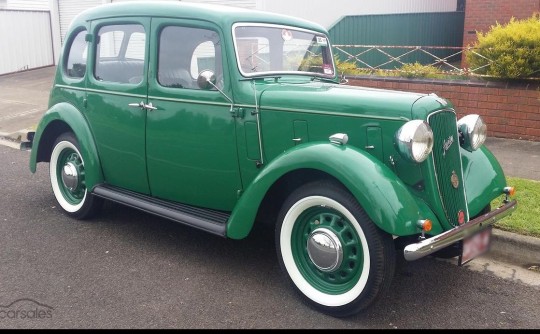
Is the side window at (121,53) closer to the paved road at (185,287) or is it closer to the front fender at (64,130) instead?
the front fender at (64,130)

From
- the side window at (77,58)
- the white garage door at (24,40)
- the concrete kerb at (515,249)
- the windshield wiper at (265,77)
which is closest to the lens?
the windshield wiper at (265,77)

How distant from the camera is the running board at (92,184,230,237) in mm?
3938

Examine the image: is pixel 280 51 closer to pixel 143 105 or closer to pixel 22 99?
pixel 143 105

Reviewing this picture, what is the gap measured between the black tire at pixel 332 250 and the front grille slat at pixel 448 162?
1.76 ft

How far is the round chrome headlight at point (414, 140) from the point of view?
320 cm

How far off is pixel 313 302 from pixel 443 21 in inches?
519

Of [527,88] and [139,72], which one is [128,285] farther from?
[527,88]

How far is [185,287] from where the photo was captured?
381 centimetres

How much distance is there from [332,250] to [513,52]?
5318 millimetres

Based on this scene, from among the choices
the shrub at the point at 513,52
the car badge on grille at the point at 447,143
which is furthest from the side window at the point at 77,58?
the shrub at the point at 513,52

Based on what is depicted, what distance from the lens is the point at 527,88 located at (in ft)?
24.2

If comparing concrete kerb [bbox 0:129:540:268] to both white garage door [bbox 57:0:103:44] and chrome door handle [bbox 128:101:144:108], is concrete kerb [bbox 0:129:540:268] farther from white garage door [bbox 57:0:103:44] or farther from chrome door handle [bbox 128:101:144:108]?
white garage door [bbox 57:0:103:44]

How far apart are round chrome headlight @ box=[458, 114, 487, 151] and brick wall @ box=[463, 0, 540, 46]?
936cm

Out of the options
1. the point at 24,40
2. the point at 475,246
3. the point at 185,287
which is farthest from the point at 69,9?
the point at 475,246
